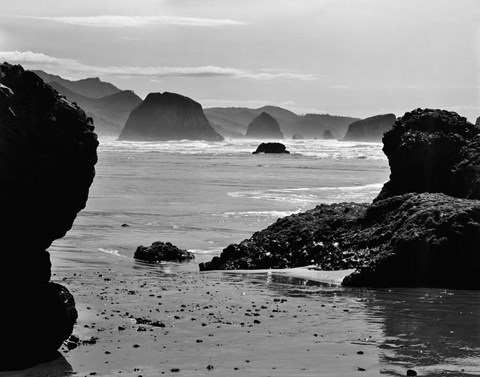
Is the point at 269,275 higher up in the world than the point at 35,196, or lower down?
lower down

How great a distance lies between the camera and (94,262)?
65.4 feet

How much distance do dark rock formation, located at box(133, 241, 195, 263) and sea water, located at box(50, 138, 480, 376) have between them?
47cm

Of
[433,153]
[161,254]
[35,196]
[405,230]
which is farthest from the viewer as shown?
[433,153]

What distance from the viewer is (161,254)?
20.8 m

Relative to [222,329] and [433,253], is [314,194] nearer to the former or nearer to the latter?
[433,253]

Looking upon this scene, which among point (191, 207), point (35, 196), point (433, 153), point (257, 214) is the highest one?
point (433, 153)

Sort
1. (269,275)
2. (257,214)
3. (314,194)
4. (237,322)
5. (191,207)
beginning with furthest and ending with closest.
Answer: (314,194)
(191,207)
(257,214)
(269,275)
(237,322)

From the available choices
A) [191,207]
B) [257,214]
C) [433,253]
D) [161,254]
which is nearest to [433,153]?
[433,253]

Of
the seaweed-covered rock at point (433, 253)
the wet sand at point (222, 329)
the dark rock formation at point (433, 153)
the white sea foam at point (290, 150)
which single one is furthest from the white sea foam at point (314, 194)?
the white sea foam at point (290, 150)

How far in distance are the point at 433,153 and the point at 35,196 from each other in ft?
45.4

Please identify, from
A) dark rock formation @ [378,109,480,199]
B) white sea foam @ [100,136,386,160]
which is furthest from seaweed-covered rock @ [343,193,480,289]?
white sea foam @ [100,136,386,160]

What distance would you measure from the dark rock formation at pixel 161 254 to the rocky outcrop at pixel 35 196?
935 cm

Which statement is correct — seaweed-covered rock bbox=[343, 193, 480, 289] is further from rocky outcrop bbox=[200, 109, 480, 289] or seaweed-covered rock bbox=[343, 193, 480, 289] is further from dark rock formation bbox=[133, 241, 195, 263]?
dark rock formation bbox=[133, 241, 195, 263]

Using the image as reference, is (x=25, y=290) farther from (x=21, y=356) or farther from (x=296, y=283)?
(x=296, y=283)
